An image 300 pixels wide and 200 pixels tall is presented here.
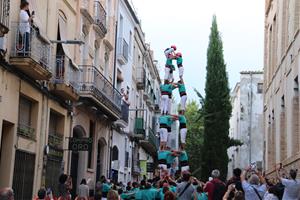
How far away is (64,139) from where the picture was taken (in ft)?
74.2

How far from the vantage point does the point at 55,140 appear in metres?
21.5

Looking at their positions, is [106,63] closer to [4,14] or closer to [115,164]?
[115,164]

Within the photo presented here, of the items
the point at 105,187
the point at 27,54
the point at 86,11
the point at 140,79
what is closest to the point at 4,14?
the point at 27,54

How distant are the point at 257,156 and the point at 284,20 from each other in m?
39.1

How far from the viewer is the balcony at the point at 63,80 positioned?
20516 millimetres

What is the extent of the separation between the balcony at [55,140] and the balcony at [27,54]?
338 cm

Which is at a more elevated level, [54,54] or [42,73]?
[54,54]

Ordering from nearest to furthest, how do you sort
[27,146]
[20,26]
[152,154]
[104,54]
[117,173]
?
[20,26] < [27,146] < [104,54] < [117,173] < [152,154]

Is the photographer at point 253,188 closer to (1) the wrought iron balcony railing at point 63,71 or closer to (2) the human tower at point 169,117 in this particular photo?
(1) the wrought iron balcony railing at point 63,71

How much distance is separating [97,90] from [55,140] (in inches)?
157

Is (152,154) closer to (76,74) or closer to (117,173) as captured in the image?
(117,173)

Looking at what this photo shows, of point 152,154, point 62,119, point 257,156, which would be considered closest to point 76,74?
point 62,119

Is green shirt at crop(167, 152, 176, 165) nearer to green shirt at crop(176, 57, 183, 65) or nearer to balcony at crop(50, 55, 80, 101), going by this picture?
green shirt at crop(176, 57, 183, 65)

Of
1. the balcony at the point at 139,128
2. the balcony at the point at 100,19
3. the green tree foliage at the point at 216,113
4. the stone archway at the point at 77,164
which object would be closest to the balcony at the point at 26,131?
the stone archway at the point at 77,164
